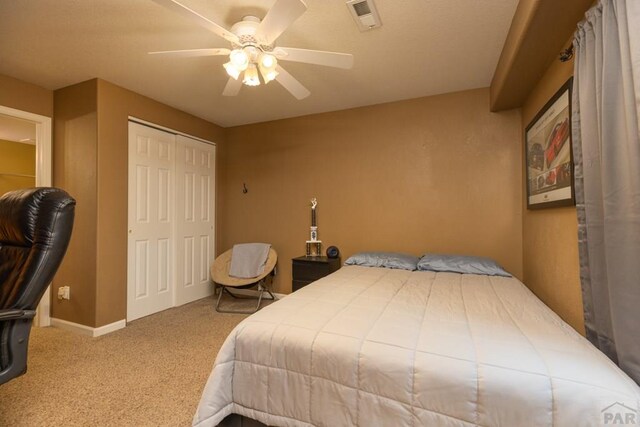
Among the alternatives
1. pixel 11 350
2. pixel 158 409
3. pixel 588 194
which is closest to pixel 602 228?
pixel 588 194

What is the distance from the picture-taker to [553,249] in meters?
2.03

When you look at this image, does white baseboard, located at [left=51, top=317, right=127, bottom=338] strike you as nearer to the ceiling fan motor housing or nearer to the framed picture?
the ceiling fan motor housing

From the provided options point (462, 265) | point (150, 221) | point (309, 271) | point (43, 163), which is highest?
point (43, 163)

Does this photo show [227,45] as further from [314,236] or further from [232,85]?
[314,236]

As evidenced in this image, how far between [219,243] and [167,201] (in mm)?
1079

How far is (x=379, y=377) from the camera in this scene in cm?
109

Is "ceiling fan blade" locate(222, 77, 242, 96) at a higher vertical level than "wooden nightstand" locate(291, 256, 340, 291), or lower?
higher

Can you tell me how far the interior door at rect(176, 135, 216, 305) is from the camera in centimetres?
363

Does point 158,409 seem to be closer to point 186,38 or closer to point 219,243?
point 186,38

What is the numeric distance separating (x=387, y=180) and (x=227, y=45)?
212 cm

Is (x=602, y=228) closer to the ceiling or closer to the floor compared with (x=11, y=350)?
closer to the ceiling

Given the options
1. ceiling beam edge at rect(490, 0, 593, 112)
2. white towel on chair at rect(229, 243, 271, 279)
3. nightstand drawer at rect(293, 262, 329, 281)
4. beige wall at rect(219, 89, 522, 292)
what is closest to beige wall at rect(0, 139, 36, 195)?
beige wall at rect(219, 89, 522, 292)

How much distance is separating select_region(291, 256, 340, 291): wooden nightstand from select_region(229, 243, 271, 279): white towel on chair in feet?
1.57

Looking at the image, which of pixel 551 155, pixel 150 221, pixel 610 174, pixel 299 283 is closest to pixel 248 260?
pixel 299 283
